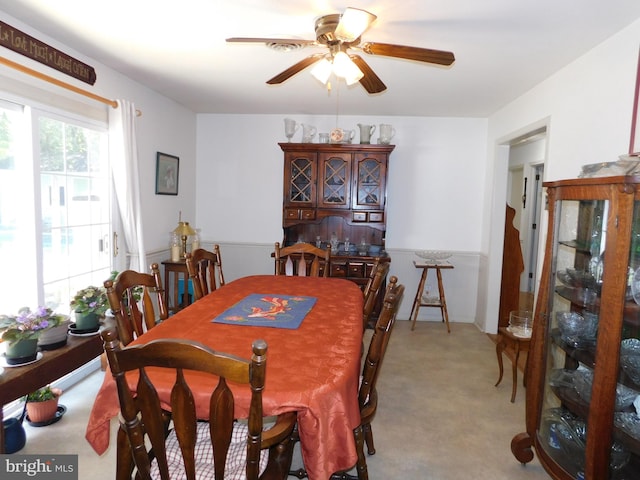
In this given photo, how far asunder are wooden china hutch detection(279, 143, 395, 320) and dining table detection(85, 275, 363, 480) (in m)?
1.66

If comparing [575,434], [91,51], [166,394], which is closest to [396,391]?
[575,434]

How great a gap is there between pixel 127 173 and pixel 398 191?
282 centimetres

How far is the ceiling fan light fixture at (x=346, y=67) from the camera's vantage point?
6.21 feet

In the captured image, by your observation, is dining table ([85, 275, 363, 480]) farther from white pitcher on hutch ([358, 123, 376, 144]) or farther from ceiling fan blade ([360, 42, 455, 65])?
white pitcher on hutch ([358, 123, 376, 144])

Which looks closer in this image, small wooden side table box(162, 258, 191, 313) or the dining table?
the dining table

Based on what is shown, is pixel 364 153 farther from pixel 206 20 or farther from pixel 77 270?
pixel 77 270

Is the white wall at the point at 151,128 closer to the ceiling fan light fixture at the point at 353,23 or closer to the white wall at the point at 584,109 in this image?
the ceiling fan light fixture at the point at 353,23

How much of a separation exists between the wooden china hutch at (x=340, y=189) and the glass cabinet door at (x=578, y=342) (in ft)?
7.32

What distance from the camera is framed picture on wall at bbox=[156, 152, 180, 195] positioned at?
388cm

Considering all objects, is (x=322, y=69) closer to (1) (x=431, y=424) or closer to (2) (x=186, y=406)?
(2) (x=186, y=406)

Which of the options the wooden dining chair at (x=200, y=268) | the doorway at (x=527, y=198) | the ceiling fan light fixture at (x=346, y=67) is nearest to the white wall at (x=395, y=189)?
the wooden dining chair at (x=200, y=268)

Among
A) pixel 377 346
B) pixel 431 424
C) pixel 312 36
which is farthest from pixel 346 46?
pixel 431 424

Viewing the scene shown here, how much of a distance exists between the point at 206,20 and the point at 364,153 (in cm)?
229

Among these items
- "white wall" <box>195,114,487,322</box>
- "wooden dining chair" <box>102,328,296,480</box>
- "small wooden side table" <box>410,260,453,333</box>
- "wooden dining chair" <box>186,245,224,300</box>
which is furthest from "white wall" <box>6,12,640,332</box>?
"wooden dining chair" <box>102,328,296,480</box>
